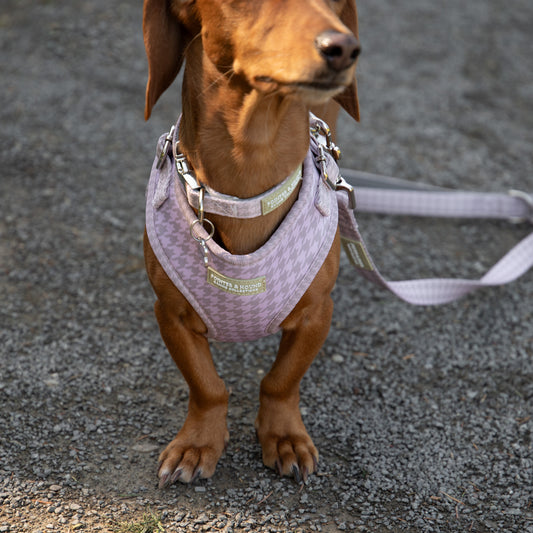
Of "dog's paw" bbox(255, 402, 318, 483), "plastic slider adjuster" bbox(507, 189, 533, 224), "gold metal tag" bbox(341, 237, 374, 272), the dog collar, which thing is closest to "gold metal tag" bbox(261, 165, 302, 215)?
the dog collar

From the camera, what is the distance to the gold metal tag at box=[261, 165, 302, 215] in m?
1.95

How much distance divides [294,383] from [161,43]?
119 cm

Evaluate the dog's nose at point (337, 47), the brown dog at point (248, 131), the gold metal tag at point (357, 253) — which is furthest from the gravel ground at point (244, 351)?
the dog's nose at point (337, 47)

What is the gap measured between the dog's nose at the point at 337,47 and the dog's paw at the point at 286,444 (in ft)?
4.34

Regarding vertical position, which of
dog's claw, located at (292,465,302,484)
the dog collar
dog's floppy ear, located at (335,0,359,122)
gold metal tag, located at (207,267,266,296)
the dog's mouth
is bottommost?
dog's claw, located at (292,465,302,484)

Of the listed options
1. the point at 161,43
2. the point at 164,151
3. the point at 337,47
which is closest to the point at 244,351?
the point at 164,151

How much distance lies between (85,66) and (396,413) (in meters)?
3.87

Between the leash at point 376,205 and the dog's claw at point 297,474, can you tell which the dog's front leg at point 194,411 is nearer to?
the dog's claw at point 297,474

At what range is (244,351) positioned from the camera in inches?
117

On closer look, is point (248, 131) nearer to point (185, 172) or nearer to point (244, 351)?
point (185, 172)

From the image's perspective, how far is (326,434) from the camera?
2.59m

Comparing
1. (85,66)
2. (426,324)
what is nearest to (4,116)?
(85,66)

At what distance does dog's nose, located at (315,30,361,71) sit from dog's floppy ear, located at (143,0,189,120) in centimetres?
55

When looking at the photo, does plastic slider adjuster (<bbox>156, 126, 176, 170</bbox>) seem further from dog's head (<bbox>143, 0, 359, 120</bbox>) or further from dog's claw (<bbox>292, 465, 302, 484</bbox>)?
dog's claw (<bbox>292, 465, 302, 484</bbox>)
